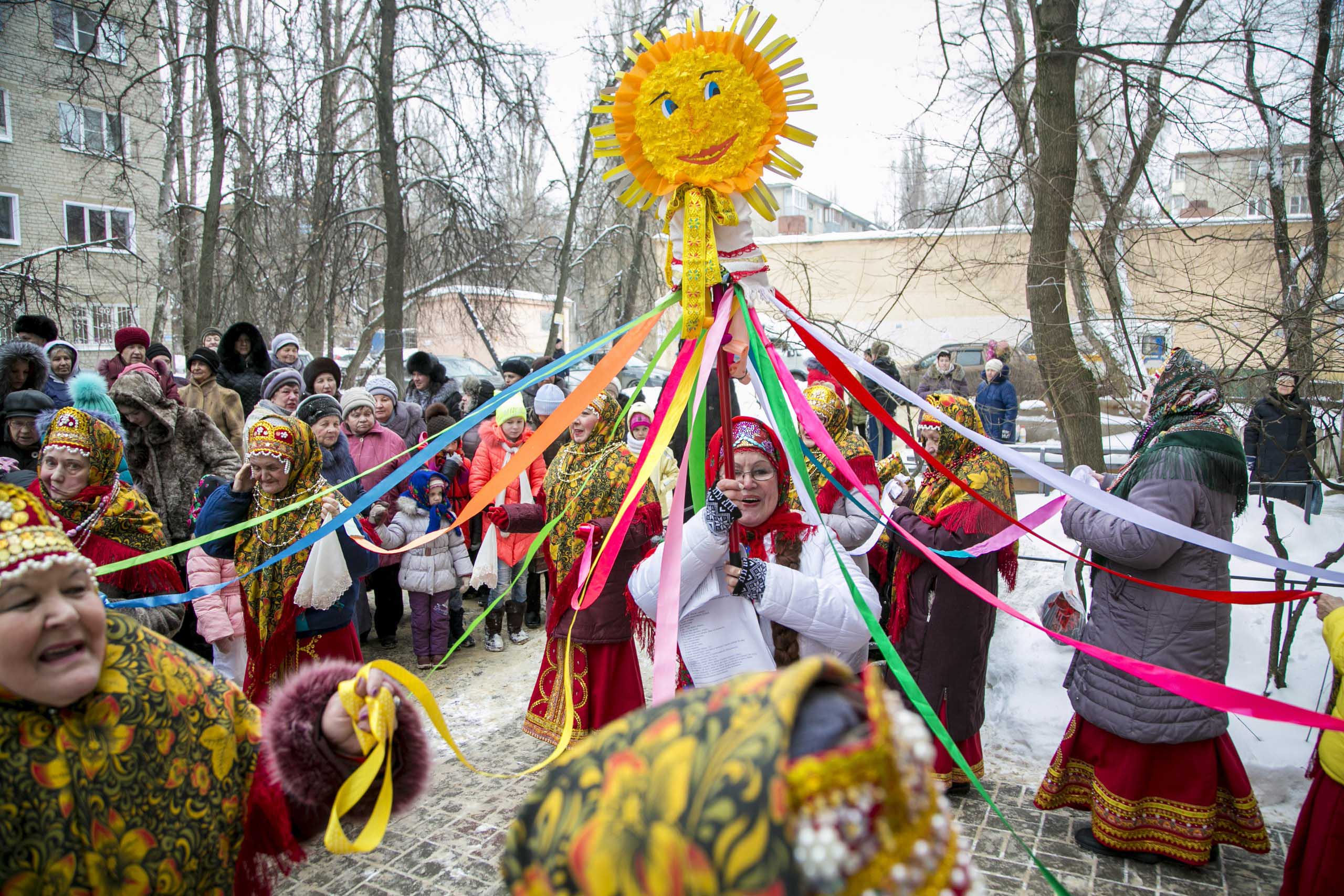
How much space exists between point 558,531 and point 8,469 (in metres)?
3.31

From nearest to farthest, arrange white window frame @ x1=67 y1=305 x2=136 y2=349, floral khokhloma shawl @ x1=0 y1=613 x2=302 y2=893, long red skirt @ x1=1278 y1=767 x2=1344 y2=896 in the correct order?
1. floral khokhloma shawl @ x1=0 y1=613 x2=302 y2=893
2. long red skirt @ x1=1278 y1=767 x2=1344 y2=896
3. white window frame @ x1=67 y1=305 x2=136 y2=349

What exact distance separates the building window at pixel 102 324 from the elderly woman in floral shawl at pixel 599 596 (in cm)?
1082

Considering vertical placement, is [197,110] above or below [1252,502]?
above

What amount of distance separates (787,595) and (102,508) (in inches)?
122

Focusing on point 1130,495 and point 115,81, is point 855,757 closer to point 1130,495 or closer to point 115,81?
point 1130,495

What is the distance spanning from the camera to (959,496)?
4.17 metres

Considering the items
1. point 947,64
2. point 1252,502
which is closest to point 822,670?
point 947,64

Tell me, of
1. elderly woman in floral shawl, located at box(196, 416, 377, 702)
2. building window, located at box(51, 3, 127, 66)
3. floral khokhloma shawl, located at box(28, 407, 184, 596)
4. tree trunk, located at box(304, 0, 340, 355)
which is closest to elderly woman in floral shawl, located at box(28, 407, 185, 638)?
floral khokhloma shawl, located at box(28, 407, 184, 596)

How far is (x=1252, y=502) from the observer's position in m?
7.83

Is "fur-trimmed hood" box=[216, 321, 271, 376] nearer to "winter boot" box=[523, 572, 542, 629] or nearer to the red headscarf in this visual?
"winter boot" box=[523, 572, 542, 629]

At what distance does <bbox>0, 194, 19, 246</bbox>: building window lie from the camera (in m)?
21.7

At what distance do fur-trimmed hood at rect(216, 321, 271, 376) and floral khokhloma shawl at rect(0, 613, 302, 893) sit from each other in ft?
23.7

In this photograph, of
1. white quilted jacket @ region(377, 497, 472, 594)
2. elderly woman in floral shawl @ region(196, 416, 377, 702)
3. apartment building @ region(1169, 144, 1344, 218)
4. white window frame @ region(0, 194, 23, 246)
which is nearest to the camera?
elderly woman in floral shawl @ region(196, 416, 377, 702)

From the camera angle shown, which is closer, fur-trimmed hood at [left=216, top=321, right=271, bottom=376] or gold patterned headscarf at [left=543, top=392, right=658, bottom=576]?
gold patterned headscarf at [left=543, top=392, right=658, bottom=576]
